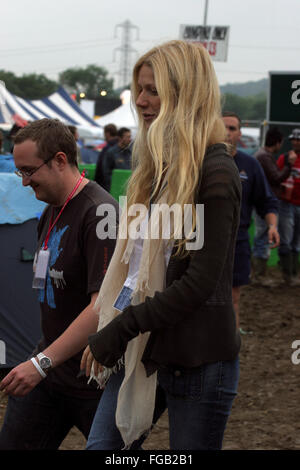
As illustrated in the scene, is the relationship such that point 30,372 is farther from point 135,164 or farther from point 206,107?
point 206,107

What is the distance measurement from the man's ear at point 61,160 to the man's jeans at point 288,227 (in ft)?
24.1

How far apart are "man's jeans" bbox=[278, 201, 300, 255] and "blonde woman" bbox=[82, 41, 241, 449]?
7.70m

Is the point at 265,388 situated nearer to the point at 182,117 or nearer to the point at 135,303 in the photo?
the point at 135,303

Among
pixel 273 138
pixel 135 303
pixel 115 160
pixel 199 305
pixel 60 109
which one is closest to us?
pixel 199 305

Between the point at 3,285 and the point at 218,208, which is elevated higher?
the point at 218,208

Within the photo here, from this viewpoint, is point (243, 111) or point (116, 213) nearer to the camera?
point (116, 213)

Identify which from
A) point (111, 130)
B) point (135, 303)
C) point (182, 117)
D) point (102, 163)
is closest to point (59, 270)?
point (135, 303)

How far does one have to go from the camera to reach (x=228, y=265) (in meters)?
2.13

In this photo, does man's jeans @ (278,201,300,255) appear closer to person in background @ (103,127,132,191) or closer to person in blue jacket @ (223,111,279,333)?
person in background @ (103,127,132,191)

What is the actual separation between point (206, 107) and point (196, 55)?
0.51ft

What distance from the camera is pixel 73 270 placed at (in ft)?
8.60

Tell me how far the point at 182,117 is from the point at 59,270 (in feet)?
2.85
